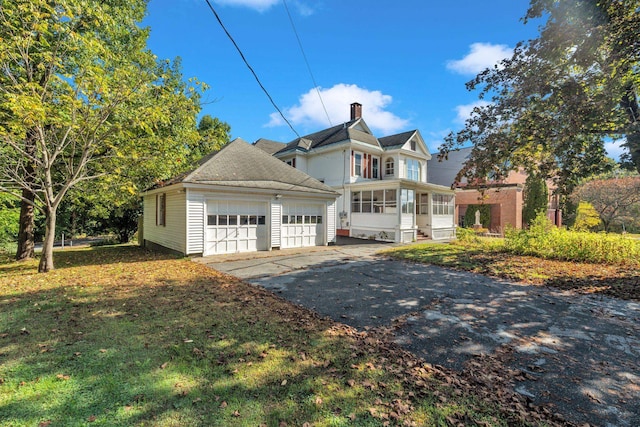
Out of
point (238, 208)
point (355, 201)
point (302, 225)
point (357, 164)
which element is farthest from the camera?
point (357, 164)

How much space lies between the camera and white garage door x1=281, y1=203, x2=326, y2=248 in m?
13.4

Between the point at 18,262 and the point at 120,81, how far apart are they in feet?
24.8

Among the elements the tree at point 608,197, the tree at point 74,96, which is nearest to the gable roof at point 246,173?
the tree at point 74,96

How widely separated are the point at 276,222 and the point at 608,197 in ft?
79.9

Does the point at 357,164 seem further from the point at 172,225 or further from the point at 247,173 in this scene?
the point at 172,225

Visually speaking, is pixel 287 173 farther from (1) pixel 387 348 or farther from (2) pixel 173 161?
(1) pixel 387 348

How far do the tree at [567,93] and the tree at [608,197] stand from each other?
16467mm

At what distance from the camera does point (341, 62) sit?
36.6 ft

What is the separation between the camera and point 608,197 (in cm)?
2094

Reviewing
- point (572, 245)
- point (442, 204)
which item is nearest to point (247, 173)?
point (572, 245)

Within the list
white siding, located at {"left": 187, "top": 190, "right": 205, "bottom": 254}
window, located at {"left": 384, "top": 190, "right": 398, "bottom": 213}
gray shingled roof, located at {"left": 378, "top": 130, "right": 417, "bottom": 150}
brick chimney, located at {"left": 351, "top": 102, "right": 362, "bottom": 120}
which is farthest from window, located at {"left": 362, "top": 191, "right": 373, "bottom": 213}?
white siding, located at {"left": 187, "top": 190, "right": 205, "bottom": 254}

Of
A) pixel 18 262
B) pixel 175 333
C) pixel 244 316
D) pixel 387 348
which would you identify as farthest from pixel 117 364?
pixel 18 262

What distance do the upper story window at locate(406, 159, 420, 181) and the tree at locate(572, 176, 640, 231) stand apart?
13068 mm

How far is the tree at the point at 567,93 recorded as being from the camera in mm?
6488
